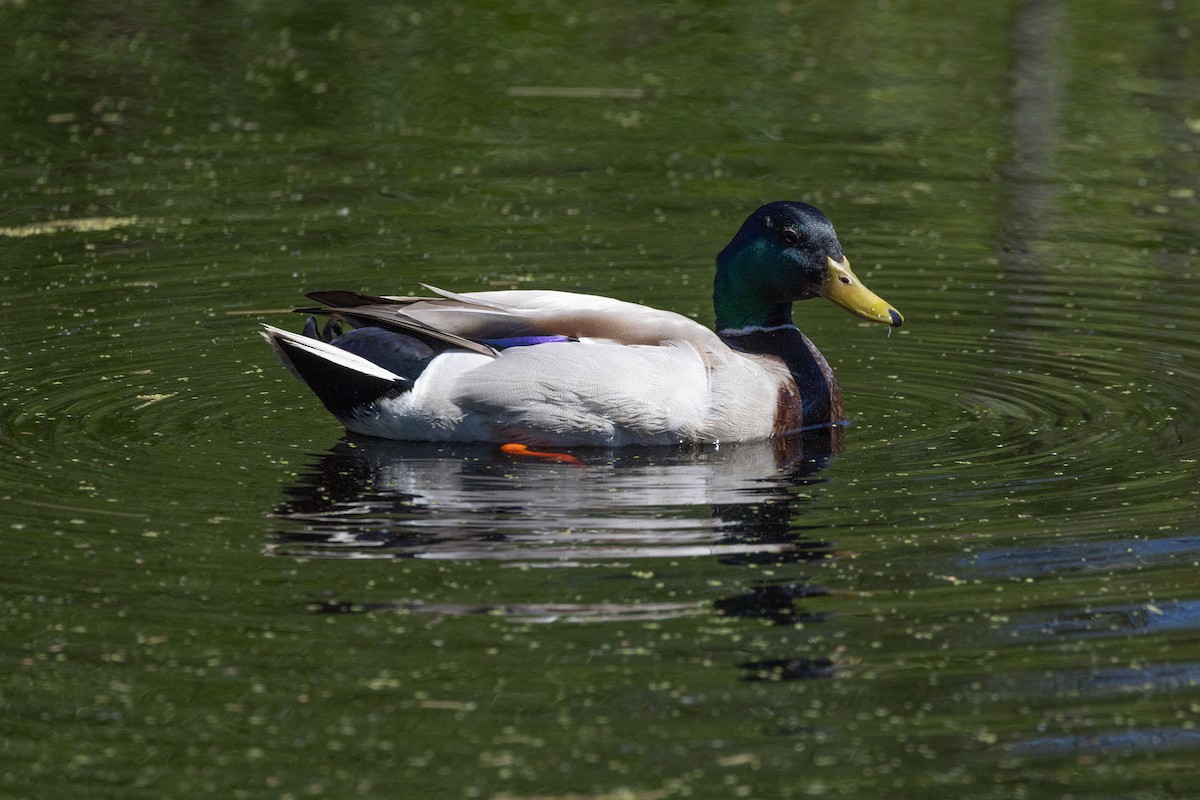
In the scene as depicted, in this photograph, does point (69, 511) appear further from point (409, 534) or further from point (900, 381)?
point (900, 381)

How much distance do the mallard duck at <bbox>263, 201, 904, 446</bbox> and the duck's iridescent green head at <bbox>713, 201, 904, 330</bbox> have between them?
22 cm

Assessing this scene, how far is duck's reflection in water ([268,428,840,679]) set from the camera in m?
5.95

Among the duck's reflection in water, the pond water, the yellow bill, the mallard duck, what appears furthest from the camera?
the yellow bill

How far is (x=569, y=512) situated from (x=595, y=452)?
1.03m

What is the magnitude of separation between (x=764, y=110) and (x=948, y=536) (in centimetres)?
799

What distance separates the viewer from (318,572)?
6.19 metres

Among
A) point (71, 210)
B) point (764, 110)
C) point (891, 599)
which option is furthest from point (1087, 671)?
point (764, 110)

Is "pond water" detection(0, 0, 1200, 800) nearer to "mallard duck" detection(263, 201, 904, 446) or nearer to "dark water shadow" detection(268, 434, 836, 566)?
"dark water shadow" detection(268, 434, 836, 566)

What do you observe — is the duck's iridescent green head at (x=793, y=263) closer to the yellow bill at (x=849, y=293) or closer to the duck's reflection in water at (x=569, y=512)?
the yellow bill at (x=849, y=293)

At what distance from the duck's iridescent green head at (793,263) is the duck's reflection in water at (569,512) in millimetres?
612

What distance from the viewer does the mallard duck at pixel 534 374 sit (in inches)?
307

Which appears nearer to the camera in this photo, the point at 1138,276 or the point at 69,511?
the point at 69,511

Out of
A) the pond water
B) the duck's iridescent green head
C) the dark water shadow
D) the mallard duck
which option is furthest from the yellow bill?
the dark water shadow

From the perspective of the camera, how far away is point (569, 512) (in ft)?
22.5
